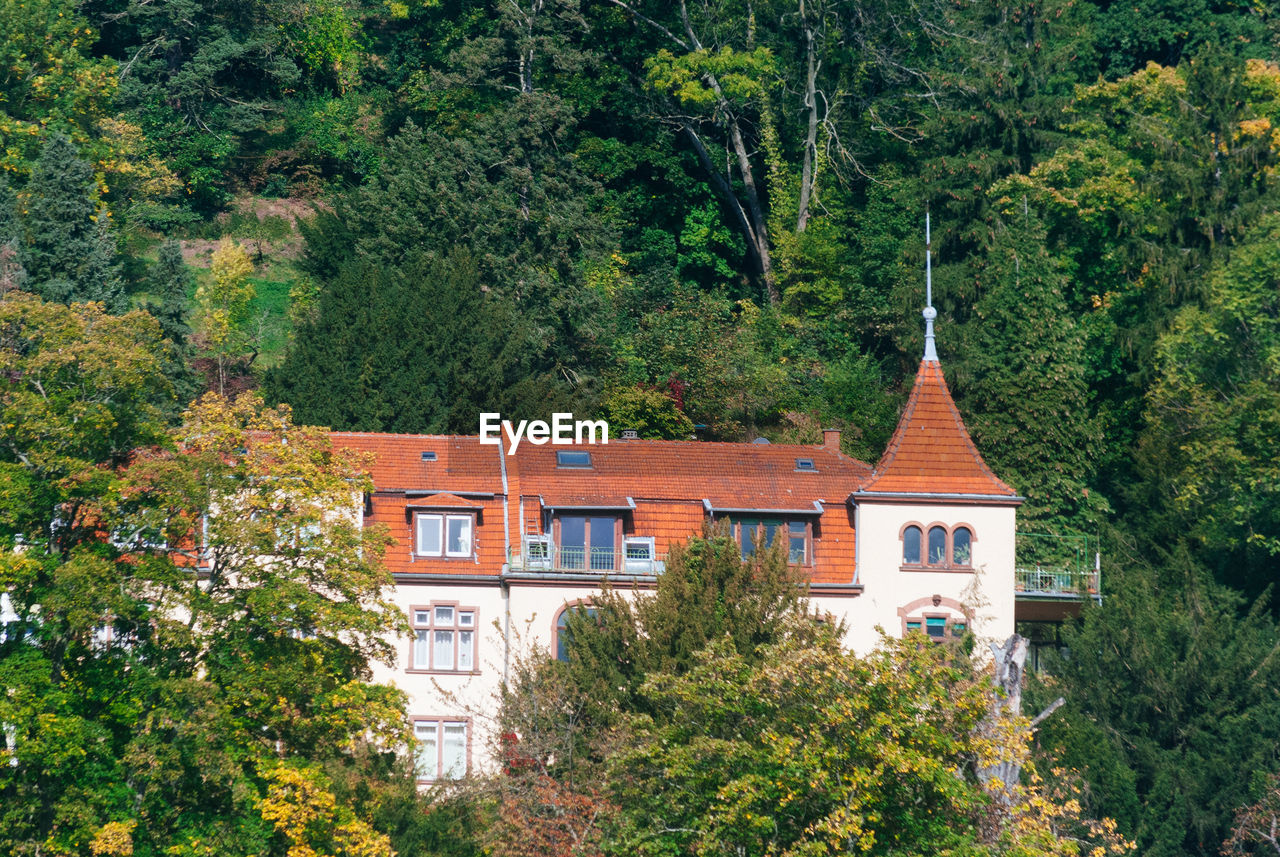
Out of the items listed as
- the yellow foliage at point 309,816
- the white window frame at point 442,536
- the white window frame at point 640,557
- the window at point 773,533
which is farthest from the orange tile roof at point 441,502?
the yellow foliage at point 309,816

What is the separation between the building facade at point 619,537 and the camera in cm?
5141

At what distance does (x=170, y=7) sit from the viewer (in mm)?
80125

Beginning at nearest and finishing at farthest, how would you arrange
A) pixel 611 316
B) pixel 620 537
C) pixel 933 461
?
pixel 620 537
pixel 933 461
pixel 611 316

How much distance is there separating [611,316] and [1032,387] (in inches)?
541

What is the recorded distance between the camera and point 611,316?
67.8 m

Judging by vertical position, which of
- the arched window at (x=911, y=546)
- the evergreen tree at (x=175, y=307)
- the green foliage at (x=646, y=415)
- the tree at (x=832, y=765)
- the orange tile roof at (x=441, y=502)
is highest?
the evergreen tree at (x=175, y=307)

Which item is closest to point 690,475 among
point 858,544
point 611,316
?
point 858,544

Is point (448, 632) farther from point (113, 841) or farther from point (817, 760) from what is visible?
point (817, 760)

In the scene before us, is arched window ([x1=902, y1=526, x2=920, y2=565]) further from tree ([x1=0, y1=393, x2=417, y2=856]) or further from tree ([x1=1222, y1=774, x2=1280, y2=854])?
tree ([x1=0, y1=393, x2=417, y2=856])

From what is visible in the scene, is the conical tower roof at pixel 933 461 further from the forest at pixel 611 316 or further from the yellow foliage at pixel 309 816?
the yellow foliage at pixel 309 816

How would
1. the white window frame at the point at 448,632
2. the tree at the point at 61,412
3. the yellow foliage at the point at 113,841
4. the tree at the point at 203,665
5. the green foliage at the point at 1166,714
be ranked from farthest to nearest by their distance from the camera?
the white window frame at the point at 448,632 → the green foliage at the point at 1166,714 → the tree at the point at 61,412 → the tree at the point at 203,665 → the yellow foliage at the point at 113,841

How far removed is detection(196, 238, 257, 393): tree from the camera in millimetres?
69000

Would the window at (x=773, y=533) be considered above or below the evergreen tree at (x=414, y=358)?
below

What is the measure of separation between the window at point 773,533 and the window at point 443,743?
26.2 ft
